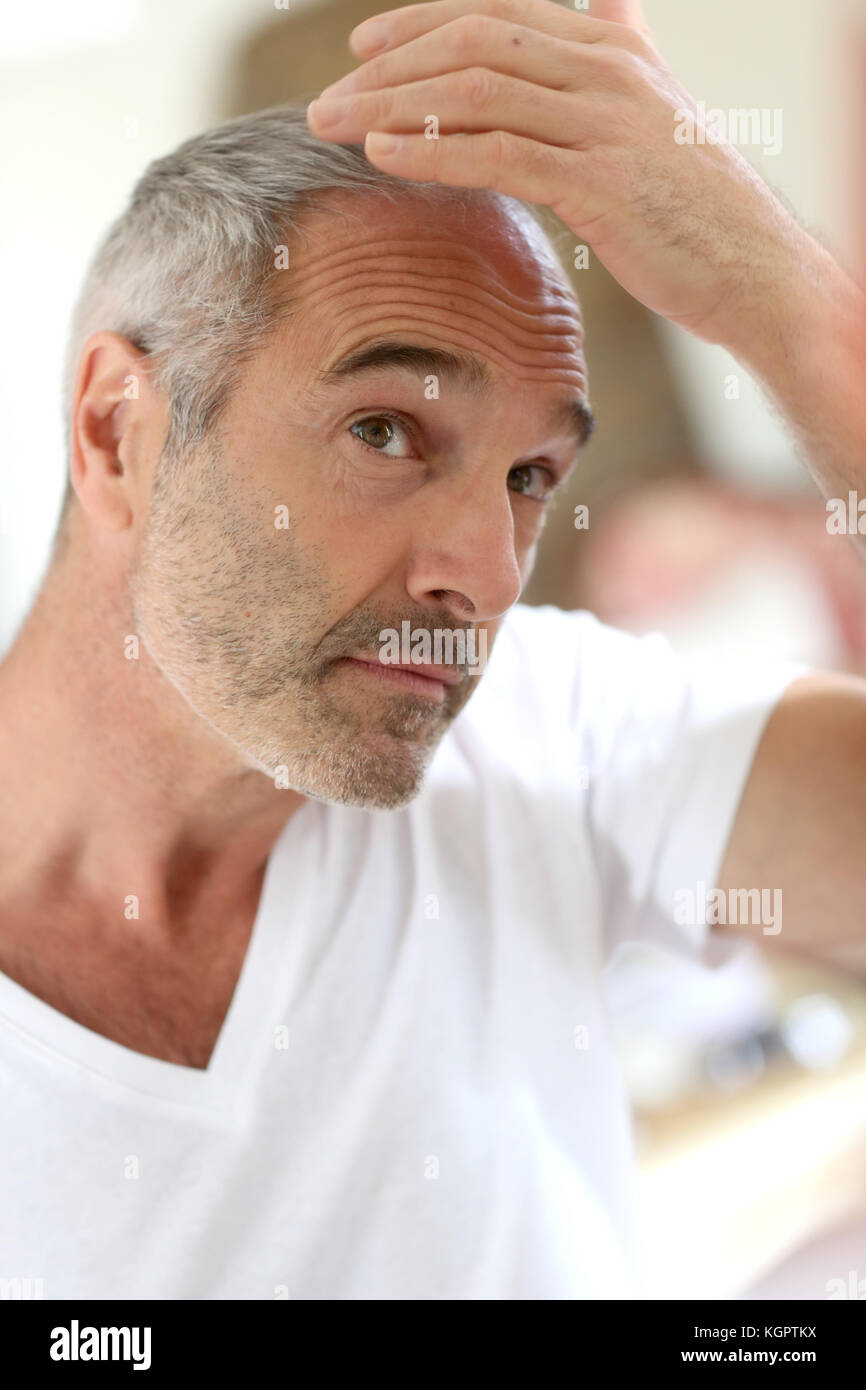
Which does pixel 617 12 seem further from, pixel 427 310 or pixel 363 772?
pixel 363 772

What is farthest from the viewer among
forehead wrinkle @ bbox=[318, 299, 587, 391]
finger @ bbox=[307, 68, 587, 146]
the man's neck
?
the man's neck

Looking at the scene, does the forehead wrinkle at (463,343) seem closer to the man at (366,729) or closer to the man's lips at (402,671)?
the man at (366,729)

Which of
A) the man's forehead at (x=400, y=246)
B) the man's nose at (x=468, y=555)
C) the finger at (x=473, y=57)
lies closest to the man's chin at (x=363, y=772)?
the man's nose at (x=468, y=555)

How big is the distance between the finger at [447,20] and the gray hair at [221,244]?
0.10 metres

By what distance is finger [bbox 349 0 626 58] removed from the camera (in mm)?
714

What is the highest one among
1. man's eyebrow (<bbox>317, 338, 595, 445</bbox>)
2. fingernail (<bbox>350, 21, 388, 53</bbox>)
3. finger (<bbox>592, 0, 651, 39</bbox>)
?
finger (<bbox>592, 0, 651, 39</bbox>)

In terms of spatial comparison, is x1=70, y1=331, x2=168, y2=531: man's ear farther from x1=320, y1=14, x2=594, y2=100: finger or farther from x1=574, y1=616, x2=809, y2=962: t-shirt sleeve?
x1=574, y1=616, x2=809, y2=962: t-shirt sleeve

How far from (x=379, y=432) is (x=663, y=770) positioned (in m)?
0.41

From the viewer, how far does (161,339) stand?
0.88m

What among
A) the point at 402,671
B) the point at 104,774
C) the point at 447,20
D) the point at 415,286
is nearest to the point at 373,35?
the point at 447,20

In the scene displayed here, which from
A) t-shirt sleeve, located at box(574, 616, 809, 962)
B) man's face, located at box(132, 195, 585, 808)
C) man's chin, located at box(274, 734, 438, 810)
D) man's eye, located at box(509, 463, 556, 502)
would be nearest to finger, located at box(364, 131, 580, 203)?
man's face, located at box(132, 195, 585, 808)

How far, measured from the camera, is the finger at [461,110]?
69 cm

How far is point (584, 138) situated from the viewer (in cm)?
73

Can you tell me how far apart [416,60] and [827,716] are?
0.59 m
